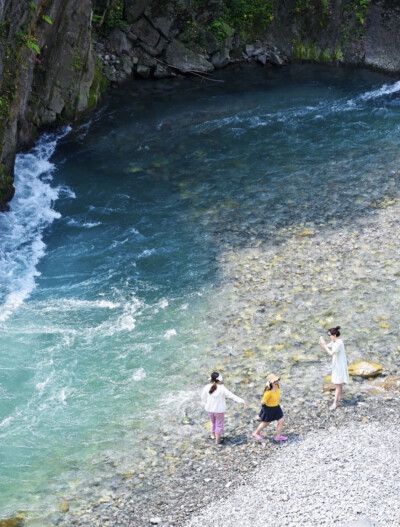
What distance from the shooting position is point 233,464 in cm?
1739

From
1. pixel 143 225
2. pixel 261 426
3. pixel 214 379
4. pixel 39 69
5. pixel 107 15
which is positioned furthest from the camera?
pixel 107 15

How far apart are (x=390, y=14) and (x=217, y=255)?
26.7 m

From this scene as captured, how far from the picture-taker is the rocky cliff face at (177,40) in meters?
35.4

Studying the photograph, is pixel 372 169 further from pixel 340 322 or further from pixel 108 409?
pixel 108 409

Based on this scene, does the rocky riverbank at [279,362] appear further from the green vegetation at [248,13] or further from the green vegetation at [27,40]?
the green vegetation at [248,13]

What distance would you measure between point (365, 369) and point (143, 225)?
12521mm

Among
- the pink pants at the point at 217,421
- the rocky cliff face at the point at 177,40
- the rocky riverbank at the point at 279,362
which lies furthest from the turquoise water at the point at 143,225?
the pink pants at the point at 217,421

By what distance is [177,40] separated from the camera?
43531 mm

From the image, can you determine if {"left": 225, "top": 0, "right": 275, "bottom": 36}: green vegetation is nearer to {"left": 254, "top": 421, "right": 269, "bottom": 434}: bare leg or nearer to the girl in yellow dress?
the girl in yellow dress

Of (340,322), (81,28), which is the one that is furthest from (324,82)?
(340,322)

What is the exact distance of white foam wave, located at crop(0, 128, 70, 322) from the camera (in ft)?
83.8

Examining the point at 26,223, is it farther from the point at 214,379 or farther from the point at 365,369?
the point at 365,369

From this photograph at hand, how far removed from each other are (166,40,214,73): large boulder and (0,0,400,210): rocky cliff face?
61 millimetres

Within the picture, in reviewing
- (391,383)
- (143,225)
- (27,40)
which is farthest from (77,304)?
(27,40)
